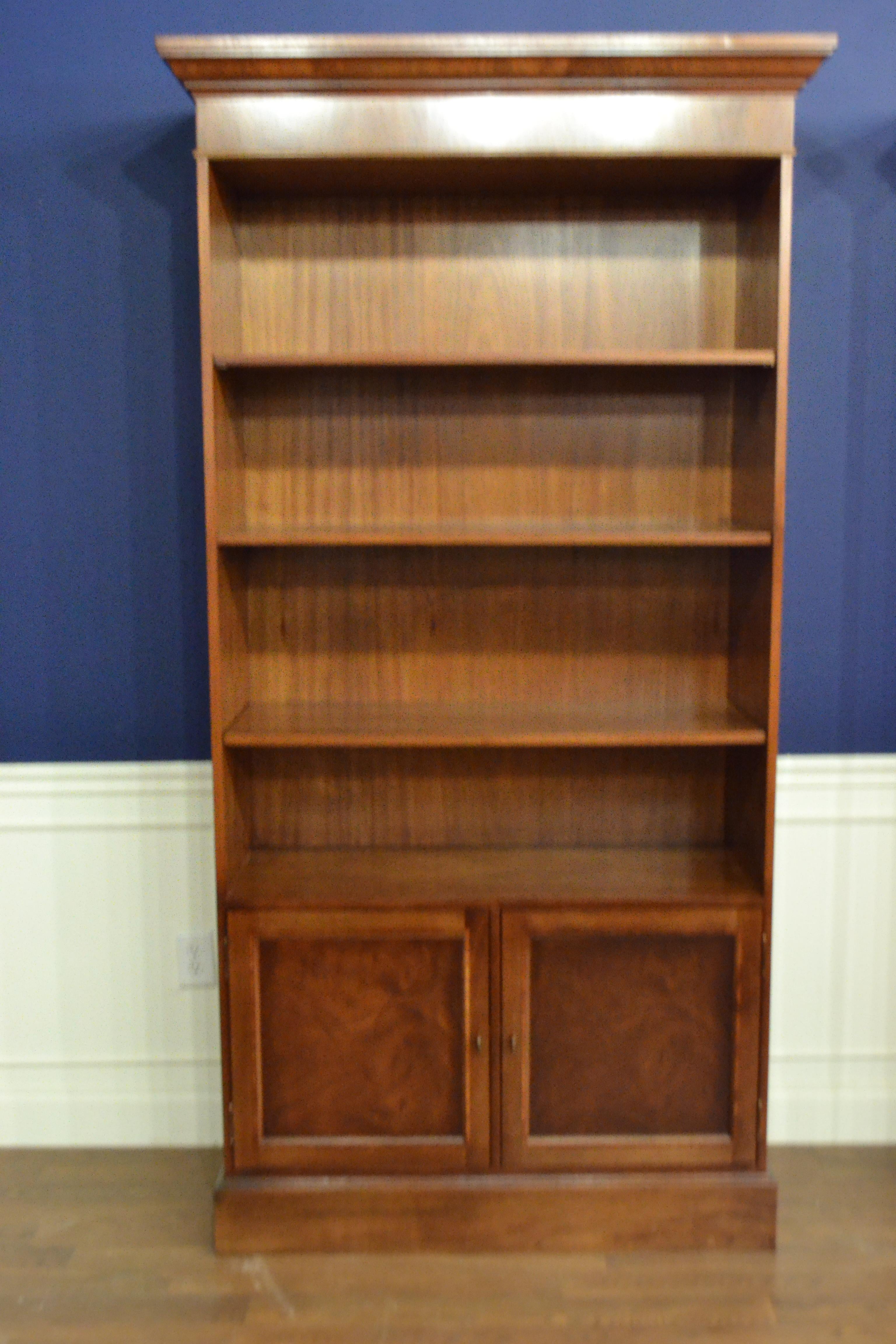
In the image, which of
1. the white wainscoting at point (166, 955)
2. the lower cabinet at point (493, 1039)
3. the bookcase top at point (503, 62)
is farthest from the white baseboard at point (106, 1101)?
the bookcase top at point (503, 62)

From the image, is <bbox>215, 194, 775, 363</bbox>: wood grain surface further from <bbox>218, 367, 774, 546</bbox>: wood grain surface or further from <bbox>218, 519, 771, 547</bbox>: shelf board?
<bbox>218, 519, 771, 547</bbox>: shelf board

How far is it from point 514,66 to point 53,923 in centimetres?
152

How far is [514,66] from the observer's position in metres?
1.65

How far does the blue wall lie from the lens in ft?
6.45

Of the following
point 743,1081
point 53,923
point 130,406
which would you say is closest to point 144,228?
point 130,406

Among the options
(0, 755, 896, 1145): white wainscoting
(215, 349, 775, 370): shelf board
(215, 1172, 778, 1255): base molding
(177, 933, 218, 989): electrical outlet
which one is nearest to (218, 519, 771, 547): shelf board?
(215, 349, 775, 370): shelf board

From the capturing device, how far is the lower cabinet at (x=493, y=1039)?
1826 millimetres

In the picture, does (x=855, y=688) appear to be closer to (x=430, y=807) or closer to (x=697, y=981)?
(x=697, y=981)

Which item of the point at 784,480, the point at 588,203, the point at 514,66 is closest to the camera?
the point at 514,66

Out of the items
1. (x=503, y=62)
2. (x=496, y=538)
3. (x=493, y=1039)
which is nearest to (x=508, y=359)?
(x=496, y=538)

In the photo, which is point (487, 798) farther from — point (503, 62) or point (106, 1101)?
point (503, 62)

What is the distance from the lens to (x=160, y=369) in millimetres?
2029

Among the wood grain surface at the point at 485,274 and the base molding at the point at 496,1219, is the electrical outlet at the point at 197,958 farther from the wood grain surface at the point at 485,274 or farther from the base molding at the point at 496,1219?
the wood grain surface at the point at 485,274

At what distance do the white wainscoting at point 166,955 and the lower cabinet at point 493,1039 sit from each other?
0.33 metres
